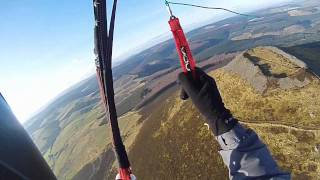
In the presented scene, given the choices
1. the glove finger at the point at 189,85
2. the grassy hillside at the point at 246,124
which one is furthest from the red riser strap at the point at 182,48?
the grassy hillside at the point at 246,124

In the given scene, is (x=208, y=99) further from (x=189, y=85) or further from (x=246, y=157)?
(x=246, y=157)

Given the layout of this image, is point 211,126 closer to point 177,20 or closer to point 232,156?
point 232,156

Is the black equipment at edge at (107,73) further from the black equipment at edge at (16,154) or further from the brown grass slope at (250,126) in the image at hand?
the brown grass slope at (250,126)

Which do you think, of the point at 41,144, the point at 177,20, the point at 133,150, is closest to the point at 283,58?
the point at 133,150

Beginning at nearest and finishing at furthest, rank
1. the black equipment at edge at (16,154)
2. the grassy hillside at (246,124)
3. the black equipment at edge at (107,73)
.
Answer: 1. the black equipment at edge at (16,154)
2. the black equipment at edge at (107,73)
3. the grassy hillside at (246,124)

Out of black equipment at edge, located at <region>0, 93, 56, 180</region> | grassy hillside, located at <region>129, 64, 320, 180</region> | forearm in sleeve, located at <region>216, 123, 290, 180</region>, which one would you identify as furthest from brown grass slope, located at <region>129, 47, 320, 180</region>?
black equipment at edge, located at <region>0, 93, 56, 180</region>
